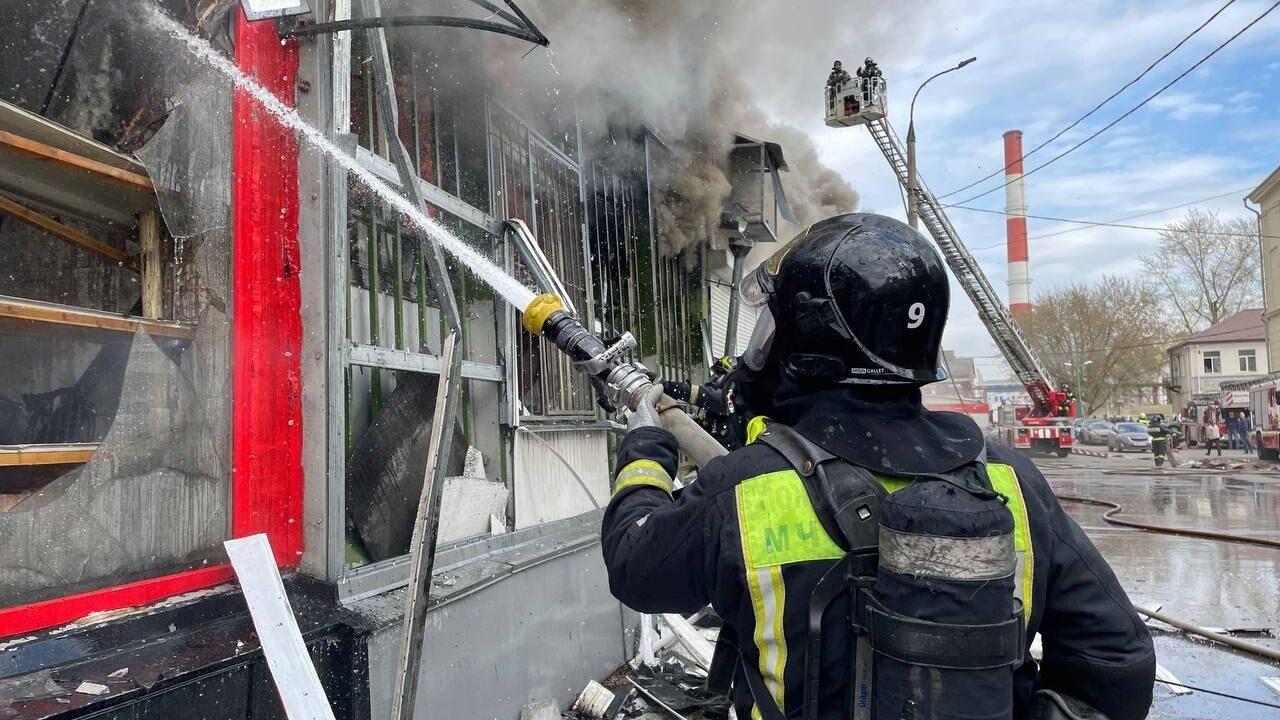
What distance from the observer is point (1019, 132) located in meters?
51.5

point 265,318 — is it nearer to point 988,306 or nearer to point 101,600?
point 101,600

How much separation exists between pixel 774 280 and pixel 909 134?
1341 cm

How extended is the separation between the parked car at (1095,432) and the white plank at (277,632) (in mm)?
35340

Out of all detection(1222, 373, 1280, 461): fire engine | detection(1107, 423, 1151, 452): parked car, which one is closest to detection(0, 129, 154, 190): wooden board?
detection(1222, 373, 1280, 461): fire engine

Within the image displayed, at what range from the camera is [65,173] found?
2092 millimetres

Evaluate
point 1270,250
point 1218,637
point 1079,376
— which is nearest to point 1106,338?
point 1079,376

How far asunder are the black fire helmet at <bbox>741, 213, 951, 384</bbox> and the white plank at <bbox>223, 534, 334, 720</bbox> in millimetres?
1524

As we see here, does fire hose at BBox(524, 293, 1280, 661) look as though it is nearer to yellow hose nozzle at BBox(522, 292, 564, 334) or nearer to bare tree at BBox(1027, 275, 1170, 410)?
yellow hose nozzle at BBox(522, 292, 564, 334)

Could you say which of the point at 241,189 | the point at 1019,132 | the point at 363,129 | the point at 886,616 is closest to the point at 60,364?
the point at 241,189

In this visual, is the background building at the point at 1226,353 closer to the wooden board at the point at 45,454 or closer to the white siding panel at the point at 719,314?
the white siding panel at the point at 719,314

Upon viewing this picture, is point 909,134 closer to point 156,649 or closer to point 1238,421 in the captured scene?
point 156,649

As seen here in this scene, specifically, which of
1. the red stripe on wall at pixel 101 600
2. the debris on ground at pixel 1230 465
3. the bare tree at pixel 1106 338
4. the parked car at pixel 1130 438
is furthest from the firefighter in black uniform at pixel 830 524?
the bare tree at pixel 1106 338

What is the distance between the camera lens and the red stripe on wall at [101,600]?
6.06 ft

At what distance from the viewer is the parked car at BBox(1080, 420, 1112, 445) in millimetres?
31672
